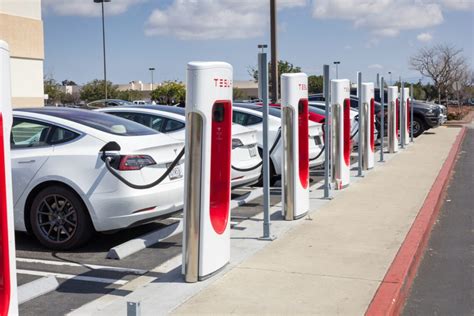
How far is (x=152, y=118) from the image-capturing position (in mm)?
10109

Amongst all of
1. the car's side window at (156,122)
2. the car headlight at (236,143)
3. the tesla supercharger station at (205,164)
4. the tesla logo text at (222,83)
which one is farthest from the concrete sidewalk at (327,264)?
the car's side window at (156,122)

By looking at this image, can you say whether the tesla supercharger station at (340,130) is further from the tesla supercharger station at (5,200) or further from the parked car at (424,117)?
the parked car at (424,117)

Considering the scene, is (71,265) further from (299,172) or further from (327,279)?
(299,172)

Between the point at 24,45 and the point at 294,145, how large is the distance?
34.0 meters

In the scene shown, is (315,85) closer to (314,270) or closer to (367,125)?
(367,125)

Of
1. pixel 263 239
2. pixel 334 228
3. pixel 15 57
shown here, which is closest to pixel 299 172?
pixel 334 228

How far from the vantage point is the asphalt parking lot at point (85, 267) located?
5469 mm

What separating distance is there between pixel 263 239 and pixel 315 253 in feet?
2.57

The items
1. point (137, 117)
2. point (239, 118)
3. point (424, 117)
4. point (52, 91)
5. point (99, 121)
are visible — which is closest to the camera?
point (99, 121)

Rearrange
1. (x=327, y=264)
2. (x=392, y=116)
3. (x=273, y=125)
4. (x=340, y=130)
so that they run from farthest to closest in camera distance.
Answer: (x=392, y=116), (x=273, y=125), (x=340, y=130), (x=327, y=264)

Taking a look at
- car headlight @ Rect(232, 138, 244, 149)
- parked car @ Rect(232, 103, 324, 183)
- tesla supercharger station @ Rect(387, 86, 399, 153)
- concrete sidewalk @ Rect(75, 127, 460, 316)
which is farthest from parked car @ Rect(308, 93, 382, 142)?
concrete sidewalk @ Rect(75, 127, 460, 316)

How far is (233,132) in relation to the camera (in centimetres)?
A: 946

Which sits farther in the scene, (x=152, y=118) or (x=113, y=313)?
(x=152, y=118)

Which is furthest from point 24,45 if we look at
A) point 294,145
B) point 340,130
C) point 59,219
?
point 59,219
